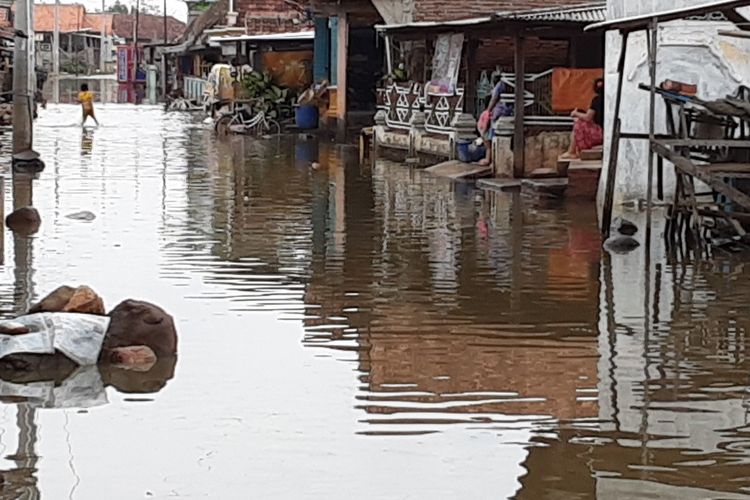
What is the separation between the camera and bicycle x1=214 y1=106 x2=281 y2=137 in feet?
120

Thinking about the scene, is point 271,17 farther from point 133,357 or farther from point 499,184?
point 133,357

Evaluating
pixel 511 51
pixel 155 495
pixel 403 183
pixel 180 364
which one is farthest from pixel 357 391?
pixel 511 51

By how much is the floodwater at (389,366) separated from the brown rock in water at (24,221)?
250mm

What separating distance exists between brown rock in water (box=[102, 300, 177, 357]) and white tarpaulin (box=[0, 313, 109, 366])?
8cm

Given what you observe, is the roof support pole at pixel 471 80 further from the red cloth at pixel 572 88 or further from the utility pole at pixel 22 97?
the utility pole at pixel 22 97

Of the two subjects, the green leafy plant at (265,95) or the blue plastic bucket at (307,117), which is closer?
the blue plastic bucket at (307,117)

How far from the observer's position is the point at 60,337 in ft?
29.1

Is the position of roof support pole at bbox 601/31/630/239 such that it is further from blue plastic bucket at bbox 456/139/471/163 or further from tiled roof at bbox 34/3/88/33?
tiled roof at bbox 34/3/88/33

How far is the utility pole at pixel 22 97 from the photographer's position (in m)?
22.5

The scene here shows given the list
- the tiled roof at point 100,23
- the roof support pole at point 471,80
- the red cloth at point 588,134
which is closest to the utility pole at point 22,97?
the roof support pole at point 471,80

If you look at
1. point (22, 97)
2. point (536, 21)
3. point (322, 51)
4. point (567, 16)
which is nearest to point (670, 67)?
point (536, 21)

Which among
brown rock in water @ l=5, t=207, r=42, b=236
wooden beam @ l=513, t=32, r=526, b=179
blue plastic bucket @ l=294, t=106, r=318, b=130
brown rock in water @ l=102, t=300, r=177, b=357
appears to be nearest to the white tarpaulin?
brown rock in water @ l=102, t=300, r=177, b=357

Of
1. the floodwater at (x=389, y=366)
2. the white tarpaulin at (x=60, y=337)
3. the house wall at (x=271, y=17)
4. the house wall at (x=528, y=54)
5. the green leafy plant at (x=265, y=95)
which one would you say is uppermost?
the house wall at (x=271, y=17)

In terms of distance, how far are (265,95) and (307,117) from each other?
176 centimetres
